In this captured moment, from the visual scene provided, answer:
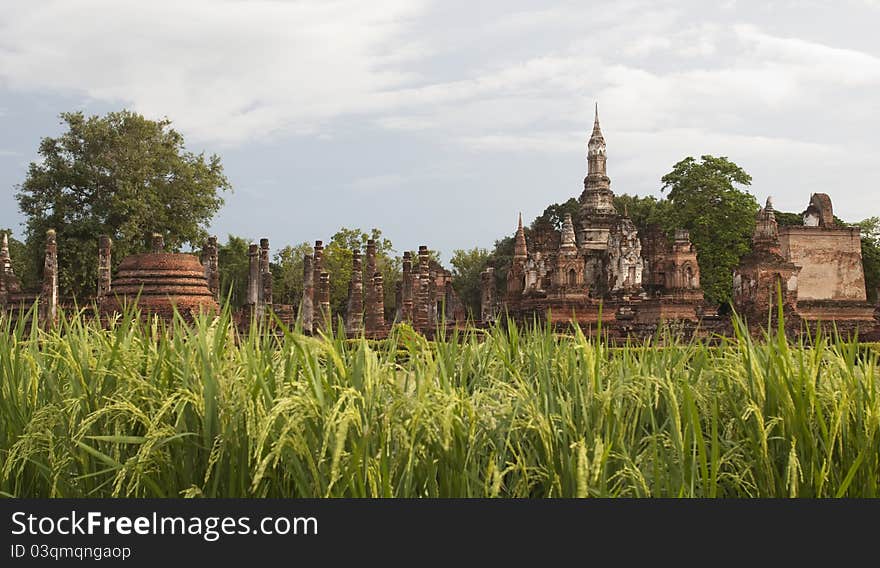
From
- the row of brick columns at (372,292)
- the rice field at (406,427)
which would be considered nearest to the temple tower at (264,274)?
the row of brick columns at (372,292)

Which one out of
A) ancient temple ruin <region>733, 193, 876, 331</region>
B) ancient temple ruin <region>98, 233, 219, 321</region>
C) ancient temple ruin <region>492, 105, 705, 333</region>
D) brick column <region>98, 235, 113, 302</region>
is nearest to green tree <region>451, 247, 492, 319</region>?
ancient temple ruin <region>492, 105, 705, 333</region>

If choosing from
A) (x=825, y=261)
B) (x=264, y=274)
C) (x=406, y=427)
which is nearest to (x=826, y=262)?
(x=825, y=261)


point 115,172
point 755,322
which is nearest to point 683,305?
point 755,322

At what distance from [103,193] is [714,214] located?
26.7 metres

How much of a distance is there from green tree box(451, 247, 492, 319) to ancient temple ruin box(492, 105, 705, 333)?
10100 mm

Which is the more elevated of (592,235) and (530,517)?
(592,235)

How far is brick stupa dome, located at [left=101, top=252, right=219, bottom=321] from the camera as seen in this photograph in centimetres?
1020

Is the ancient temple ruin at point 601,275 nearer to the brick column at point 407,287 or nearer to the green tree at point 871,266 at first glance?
the brick column at point 407,287

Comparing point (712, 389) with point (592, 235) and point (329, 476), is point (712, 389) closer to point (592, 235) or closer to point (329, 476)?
point (329, 476)

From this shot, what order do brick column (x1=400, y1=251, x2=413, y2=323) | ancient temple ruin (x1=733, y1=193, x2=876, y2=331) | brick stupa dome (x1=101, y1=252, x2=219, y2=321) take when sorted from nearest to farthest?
brick stupa dome (x1=101, y1=252, x2=219, y2=321) < brick column (x1=400, y1=251, x2=413, y2=323) < ancient temple ruin (x1=733, y1=193, x2=876, y2=331)

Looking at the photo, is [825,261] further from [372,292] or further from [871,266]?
[372,292]

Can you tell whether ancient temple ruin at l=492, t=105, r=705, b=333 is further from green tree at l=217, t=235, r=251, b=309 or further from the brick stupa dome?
green tree at l=217, t=235, r=251, b=309

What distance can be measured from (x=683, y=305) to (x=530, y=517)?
817 inches

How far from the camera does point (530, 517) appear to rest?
324cm
